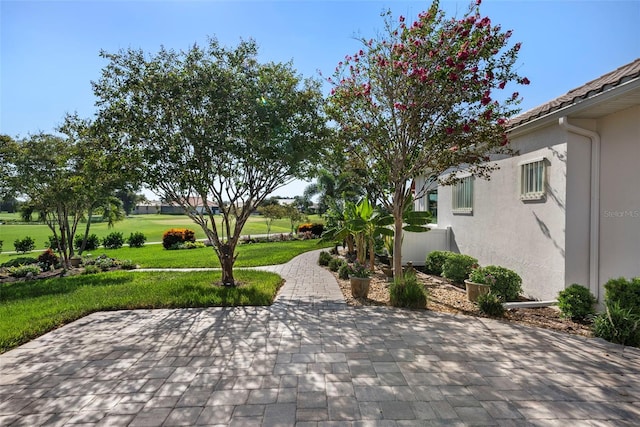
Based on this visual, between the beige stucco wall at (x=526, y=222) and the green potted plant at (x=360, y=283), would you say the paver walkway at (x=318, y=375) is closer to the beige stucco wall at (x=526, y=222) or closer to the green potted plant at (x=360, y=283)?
the green potted plant at (x=360, y=283)

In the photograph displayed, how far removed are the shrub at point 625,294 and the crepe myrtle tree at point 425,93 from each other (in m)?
3.45

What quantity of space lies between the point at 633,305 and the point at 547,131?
3.95 meters

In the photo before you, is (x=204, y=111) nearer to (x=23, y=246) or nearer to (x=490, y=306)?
(x=490, y=306)

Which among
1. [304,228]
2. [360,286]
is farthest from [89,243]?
[360,286]

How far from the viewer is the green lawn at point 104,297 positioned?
5984 mm

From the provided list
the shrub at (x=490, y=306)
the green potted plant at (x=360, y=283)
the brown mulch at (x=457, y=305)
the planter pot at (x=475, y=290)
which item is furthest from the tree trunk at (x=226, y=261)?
the shrub at (x=490, y=306)

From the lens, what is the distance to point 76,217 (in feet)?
48.7

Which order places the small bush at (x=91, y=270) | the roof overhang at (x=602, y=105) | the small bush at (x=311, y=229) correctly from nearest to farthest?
the roof overhang at (x=602, y=105) → the small bush at (x=91, y=270) → the small bush at (x=311, y=229)

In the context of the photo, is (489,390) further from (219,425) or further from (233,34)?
(233,34)

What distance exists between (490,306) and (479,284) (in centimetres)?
92

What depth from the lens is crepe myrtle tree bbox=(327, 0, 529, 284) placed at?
6.46 meters

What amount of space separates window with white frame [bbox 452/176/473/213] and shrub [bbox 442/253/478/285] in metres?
1.90

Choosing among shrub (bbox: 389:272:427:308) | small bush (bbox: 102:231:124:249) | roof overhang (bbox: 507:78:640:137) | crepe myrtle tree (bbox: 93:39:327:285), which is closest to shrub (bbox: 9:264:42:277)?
crepe myrtle tree (bbox: 93:39:327:285)

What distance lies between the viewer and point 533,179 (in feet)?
24.9
